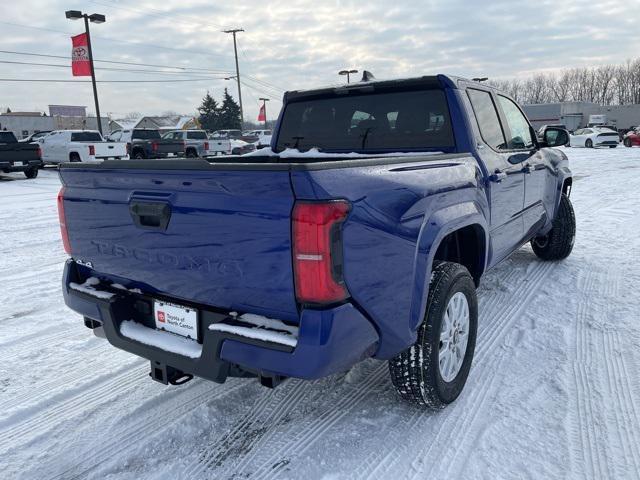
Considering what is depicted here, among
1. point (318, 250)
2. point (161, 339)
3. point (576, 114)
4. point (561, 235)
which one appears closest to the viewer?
point (318, 250)

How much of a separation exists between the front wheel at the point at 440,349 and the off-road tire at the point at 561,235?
316cm

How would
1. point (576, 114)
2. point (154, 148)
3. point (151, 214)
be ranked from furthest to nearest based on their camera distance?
point (576, 114) → point (154, 148) → point (151, 214)

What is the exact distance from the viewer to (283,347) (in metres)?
1.97

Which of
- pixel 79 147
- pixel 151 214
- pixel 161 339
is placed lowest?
pixel 161 339

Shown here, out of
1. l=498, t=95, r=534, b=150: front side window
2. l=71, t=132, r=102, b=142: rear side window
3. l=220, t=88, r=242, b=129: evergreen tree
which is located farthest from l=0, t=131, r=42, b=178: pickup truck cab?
l=220, t=88, r=242, b=129: evergreen tree

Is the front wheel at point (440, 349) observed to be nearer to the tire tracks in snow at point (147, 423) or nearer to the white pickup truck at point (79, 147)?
the tire tracks in snow at point (147, 423)

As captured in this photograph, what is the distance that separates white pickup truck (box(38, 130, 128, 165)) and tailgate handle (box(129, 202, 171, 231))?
57.6 feet

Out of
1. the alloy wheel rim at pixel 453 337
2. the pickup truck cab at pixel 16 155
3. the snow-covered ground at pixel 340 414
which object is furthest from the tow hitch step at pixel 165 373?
the pickup truck cab at pixel 16 155

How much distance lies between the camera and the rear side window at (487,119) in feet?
12.0

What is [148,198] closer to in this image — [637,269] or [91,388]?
[91,388]

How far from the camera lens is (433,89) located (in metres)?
3.50

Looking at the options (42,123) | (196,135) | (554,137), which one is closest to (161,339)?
(554,137)

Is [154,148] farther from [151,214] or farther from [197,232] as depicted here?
[197,232]

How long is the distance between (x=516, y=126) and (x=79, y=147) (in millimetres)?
18473
